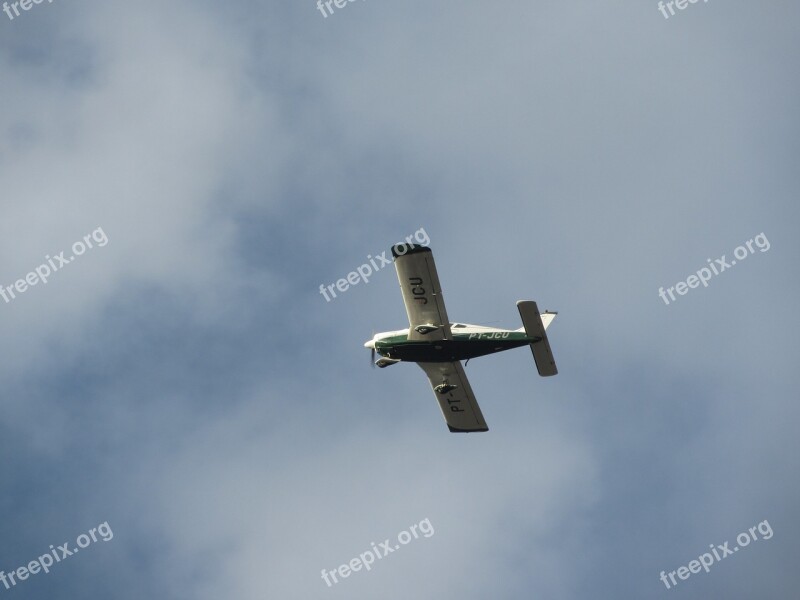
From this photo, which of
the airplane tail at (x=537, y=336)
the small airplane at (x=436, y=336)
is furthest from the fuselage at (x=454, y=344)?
the airplane tail at (x=537, y=336)

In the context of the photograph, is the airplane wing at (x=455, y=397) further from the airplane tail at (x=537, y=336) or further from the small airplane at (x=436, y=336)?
the airplane tail at (x=537, y=336)

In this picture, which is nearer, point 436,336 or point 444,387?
point 436,336

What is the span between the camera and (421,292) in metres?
55.1

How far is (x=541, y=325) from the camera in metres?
55.1

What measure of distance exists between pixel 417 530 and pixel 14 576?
25.2 m

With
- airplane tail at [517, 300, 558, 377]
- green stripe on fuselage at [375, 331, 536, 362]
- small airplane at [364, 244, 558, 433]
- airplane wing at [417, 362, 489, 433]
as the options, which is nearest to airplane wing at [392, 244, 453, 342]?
small airplane at [364, 244, 558, 433]

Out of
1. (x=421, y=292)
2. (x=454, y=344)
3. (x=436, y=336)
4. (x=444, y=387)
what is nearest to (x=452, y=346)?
(x=454, y=344)

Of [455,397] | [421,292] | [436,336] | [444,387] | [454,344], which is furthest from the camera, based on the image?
[455,397]

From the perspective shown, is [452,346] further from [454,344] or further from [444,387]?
[444,387]

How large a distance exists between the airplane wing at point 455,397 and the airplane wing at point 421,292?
131 inches

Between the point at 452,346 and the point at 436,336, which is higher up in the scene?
the point at 436,336

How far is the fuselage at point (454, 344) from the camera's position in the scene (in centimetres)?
5559

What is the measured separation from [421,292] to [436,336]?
2.68 m

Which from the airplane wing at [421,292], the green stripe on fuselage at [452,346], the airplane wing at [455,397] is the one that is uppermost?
the airplane wing at [421,292]
